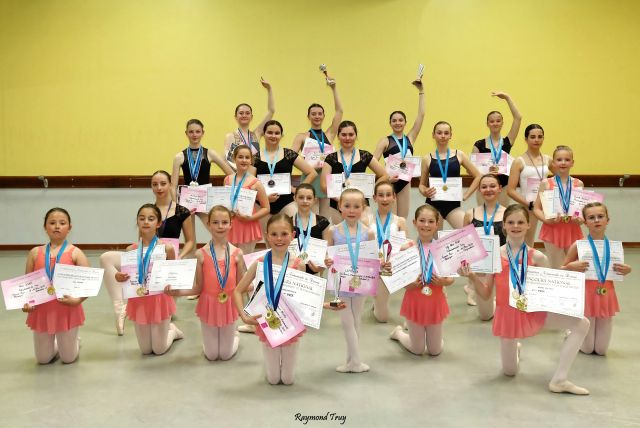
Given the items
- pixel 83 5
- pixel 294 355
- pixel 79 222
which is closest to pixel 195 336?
pixel 294 355

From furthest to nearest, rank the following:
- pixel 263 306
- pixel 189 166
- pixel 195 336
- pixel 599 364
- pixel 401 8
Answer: pixel 401 8, pixel 189 166, pixel 195 336, pixel 599 364, pixel 263 306

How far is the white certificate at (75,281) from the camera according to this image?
367cm

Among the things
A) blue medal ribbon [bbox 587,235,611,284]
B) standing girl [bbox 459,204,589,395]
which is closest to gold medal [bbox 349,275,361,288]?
standing girl [bbox 459,204,589,395]

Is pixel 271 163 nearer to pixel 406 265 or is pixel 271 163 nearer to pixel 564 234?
pixel 406 265

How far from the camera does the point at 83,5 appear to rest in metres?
7.66

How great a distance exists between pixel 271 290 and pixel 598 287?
7.00ft

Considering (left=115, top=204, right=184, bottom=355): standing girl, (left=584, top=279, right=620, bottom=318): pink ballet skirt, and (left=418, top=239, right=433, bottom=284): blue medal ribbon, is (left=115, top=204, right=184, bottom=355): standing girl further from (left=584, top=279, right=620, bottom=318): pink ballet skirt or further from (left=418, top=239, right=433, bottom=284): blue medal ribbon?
(left=584, top=279, right=620, bottom=318): pink ballet skirt

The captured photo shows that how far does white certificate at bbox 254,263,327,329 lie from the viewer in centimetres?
325

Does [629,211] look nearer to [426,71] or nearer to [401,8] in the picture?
[426,71]

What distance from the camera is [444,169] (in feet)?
17.2

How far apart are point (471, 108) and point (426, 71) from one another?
2.52 ft

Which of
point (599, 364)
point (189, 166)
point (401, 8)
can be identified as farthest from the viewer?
point (401, 8)

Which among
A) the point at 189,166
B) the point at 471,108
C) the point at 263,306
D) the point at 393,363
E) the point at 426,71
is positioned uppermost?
the point at 426,71

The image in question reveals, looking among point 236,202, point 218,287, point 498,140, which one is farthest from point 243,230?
point 498,140
